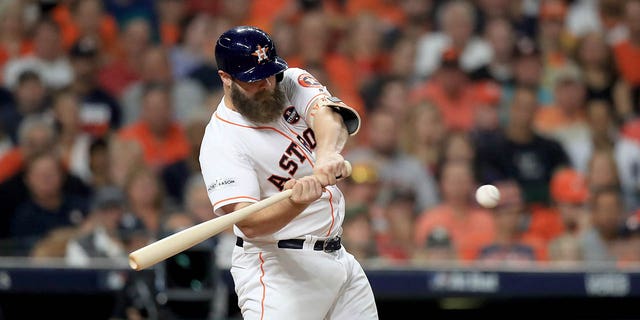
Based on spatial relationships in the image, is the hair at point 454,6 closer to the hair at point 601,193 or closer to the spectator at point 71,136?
the hair at point 601,193

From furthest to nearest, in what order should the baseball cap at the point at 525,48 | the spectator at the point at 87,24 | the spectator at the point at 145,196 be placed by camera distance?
the spectator at the point at 87,24 < the baseball cap at the point at 525,48 < the spectator at the point at 145,196

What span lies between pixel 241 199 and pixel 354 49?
4830 mm

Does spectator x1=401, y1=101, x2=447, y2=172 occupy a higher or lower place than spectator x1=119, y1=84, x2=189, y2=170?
higher

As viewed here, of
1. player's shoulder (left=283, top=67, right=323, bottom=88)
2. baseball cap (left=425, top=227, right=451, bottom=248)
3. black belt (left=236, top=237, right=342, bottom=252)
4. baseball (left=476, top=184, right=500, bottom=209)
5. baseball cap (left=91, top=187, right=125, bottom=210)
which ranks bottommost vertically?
baseball cap (left=91, top=187, right=125, bottom=210)

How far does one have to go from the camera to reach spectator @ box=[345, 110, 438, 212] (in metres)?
7.47

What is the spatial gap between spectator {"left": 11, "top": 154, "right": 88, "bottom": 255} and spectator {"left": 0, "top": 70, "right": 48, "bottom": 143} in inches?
30.4

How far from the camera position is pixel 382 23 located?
Answer: 29.1 feet

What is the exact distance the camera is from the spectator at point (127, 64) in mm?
8500

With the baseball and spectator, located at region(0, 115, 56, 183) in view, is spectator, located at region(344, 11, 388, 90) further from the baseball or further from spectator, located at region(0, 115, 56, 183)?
the baseball

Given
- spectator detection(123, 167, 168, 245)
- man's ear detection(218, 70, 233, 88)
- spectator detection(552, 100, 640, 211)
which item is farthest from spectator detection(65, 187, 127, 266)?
spectator detection(552, 100, 640, 211)

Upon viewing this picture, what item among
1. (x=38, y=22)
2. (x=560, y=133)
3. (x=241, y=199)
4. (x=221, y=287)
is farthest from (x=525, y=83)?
(x=241, y=199)

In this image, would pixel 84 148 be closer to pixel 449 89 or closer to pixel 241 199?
pixel 449 89

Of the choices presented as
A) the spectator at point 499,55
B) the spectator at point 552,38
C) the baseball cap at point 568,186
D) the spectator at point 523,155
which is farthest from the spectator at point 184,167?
the spectator at point 552,38

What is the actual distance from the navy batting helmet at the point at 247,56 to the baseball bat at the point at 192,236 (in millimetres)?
447
